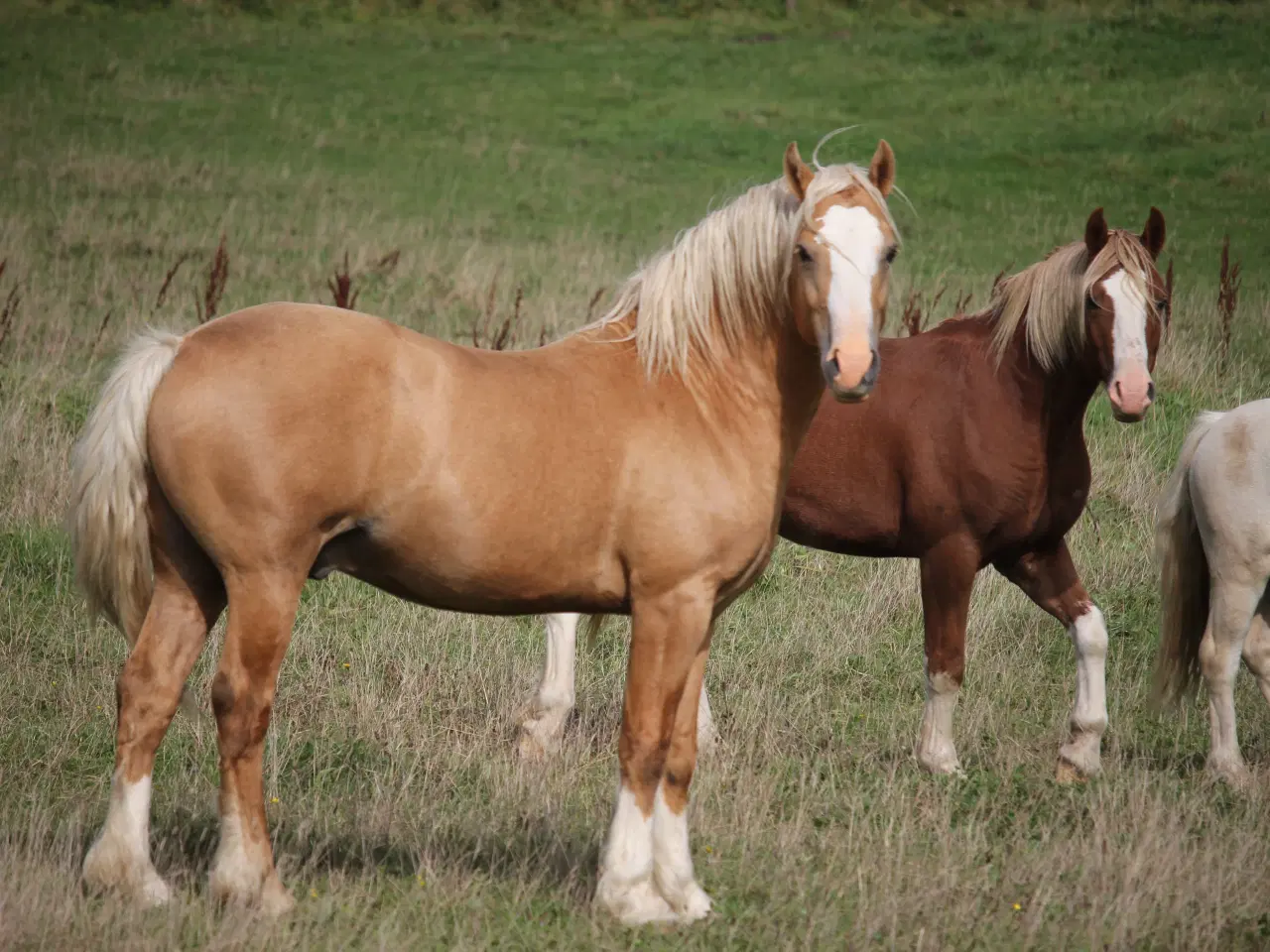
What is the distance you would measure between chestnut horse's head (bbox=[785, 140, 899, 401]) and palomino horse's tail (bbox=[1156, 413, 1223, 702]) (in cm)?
280

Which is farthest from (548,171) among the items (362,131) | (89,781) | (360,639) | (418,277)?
(89,781)

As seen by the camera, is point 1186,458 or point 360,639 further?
point 360,639

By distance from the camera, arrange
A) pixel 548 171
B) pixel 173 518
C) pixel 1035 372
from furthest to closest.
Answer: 1. pixel 548 171
2. pixel 1035 372
3. pixel 173 518

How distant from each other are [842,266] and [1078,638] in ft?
8.93

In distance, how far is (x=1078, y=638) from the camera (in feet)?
18.4

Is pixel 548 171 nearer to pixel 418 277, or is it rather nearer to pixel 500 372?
pixel 418 277

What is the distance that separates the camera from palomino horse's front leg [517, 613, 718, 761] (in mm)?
5516

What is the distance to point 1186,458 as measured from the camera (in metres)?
5.86

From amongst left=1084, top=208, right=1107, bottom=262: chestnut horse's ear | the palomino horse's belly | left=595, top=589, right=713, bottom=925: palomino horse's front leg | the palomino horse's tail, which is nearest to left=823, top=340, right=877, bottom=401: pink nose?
left=595, top=589, right=713, bottom=925: palomino horse's front leg

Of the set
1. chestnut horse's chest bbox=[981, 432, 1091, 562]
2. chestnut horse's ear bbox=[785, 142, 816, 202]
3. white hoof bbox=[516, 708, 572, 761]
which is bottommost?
white hoof bbox=[516, 708, 572, 761]

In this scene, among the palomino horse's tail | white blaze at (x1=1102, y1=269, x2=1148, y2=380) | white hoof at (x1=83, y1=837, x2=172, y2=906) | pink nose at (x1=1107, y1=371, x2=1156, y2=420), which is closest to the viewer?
white hoof at (x1=83, y1=837, x2=172, y2=906)

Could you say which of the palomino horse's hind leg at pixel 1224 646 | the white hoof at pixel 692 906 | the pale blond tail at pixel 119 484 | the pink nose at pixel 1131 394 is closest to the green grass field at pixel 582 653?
the white hoof at pixel 692 906

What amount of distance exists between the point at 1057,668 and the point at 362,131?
656 inches

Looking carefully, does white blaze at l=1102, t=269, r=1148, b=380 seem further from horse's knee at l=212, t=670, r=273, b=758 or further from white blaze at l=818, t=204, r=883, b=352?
horse's knee at l=212, t=670, r=273, b=758
